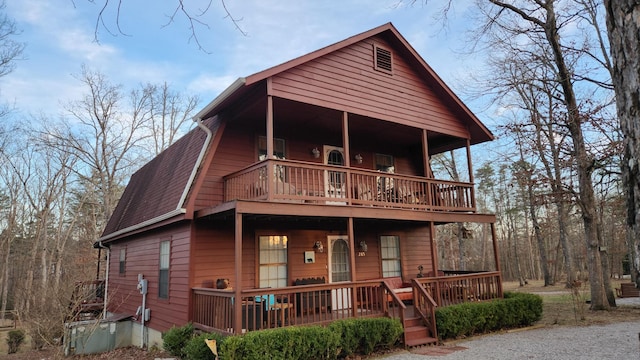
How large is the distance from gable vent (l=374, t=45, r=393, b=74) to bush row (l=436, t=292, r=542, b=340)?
20.7 ft

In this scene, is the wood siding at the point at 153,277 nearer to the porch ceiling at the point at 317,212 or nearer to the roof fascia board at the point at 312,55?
the porch ceiling at the point at 317,212

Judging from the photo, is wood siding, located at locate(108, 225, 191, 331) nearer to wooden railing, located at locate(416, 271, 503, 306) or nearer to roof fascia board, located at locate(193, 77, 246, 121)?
roof fascia board, located at locate(193, 77, 246, 121)

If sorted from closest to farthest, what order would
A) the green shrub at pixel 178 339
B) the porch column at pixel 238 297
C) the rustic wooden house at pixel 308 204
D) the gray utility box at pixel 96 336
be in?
the porch column at pixel 238 297
the green shrub at pixel 178 339
the rustic wooden house at pixel 308 204
the gray utility box at pixel 96 336

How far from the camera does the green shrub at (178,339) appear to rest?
8.08m

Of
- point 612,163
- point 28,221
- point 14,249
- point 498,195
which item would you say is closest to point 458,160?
point 498,195

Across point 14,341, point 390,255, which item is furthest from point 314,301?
point 14,341

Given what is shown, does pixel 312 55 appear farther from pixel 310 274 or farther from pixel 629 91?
pixel 629 91

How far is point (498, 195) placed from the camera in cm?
3462

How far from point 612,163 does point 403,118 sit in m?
7.24

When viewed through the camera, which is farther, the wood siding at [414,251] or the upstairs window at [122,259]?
the upstairs window at [122,259]

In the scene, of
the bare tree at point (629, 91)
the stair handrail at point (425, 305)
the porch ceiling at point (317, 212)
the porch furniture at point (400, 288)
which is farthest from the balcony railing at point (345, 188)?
the bare tree at point (629, 91)

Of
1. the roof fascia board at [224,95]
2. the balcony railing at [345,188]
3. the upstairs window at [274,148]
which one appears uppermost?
the roof fascia board at [224,95]

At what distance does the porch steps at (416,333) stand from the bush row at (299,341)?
1.22ft

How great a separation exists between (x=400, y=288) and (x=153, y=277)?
22.3ft
